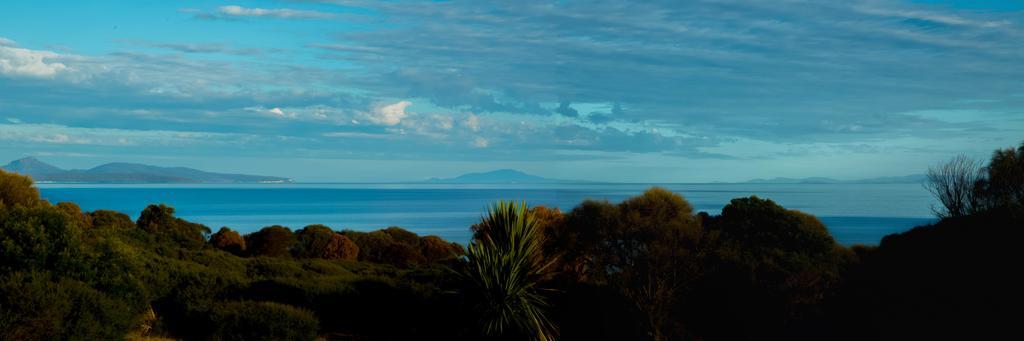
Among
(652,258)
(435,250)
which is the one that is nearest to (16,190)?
(435,250)

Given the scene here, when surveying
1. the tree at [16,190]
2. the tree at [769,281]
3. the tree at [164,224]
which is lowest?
the tree at [769,281]

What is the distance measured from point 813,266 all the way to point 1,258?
21375 mm

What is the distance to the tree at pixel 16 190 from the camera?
→ 29156 mm

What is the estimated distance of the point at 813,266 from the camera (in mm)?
25688

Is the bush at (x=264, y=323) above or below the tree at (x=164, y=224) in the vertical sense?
below

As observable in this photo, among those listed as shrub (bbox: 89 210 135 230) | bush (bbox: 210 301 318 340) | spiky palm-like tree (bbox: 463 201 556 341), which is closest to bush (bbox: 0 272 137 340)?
bush (bbox: 210 301 318 340)

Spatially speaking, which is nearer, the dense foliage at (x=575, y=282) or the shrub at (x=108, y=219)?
the dense foliage at (x=575, y=282)

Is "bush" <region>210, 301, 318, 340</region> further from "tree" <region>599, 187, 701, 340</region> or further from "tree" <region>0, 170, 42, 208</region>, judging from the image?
"tree" <region>0, 170, 42, 208</region>

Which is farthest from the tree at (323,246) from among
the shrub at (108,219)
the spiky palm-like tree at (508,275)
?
the spiky palm-like tree at (508,275)

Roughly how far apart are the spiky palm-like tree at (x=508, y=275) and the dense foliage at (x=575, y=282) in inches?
1.4

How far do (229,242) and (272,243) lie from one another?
2.55 meters

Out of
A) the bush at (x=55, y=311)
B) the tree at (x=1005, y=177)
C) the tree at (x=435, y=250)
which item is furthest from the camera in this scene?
the tree at (x=435, y=250)

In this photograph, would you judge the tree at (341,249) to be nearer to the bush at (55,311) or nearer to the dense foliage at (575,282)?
the dense foliage at (575,282)

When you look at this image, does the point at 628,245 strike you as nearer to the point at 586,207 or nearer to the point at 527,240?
the point at 586,207
